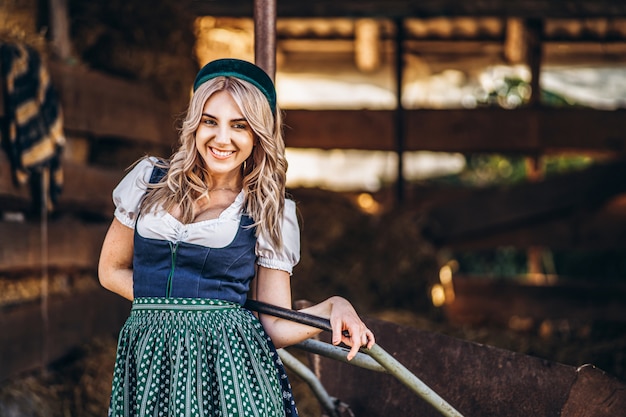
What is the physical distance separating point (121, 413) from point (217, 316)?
A: 0.99 feet

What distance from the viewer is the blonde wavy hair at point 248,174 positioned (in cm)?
228

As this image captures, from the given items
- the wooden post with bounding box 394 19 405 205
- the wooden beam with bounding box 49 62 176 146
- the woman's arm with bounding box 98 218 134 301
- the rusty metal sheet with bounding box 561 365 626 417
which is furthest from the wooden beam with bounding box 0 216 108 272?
the rusty metal sheet with bounding box 561 365 626 417

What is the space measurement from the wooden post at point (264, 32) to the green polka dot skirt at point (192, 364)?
790 millimetres

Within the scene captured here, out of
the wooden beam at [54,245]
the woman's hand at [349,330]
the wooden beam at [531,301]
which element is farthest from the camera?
the wooden beam at [531,301]

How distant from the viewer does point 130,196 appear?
7.66 ft

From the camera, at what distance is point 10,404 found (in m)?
3.96

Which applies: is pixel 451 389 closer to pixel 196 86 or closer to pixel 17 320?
pixel 196 86

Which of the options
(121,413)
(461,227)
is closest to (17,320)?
(121,413)

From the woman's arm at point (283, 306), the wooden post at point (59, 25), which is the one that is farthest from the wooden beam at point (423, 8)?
the woman's arm at point (283, 306)

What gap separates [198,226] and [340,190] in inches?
179

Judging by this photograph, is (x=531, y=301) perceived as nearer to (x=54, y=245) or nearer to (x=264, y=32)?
(x=54, y=245)

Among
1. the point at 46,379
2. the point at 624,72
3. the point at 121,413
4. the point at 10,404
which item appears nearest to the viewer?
the point at 121,413

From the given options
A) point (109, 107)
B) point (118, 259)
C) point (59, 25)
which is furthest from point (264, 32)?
point (109, 107)

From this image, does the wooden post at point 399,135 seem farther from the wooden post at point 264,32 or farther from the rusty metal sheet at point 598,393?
the rusty metal sheet at point 598,393
